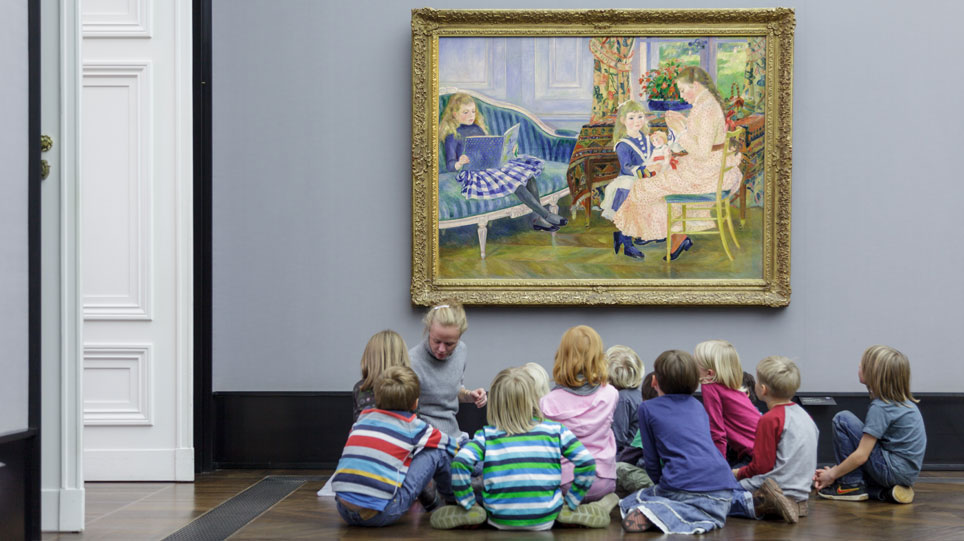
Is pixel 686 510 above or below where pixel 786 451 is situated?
below

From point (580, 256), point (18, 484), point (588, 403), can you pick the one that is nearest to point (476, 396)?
point (588, 403)

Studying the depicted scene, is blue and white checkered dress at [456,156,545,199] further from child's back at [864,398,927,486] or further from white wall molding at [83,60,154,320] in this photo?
child's back at [864,398,927,486]

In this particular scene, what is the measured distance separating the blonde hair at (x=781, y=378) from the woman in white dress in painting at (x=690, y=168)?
66.2 inches

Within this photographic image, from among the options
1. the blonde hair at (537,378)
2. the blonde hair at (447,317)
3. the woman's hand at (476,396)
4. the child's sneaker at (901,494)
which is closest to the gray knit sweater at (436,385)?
the woman's hand at (476,396)

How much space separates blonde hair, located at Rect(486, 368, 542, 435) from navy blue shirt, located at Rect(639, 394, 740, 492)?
0.74 meters

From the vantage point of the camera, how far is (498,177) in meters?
6.91

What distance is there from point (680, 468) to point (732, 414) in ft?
3.20

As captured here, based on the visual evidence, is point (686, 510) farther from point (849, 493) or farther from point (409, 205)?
point (409, 205)

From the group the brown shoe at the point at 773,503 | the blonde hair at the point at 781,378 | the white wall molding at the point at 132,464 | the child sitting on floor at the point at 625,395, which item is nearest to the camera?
the brown shoe at the point at 773,503

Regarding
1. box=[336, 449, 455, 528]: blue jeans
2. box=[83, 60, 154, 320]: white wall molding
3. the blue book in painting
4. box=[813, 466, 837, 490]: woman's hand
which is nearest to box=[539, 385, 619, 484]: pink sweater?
box=[336, 449, 455, 528]: blue jeans

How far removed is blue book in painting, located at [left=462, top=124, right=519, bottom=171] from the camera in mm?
6898

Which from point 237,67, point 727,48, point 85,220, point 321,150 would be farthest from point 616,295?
point 85,220

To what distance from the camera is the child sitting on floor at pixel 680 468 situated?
189 inches

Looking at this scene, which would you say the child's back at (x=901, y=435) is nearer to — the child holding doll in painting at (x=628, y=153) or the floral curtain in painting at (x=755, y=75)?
the child holding doll in painting at (x=628, y=153)
